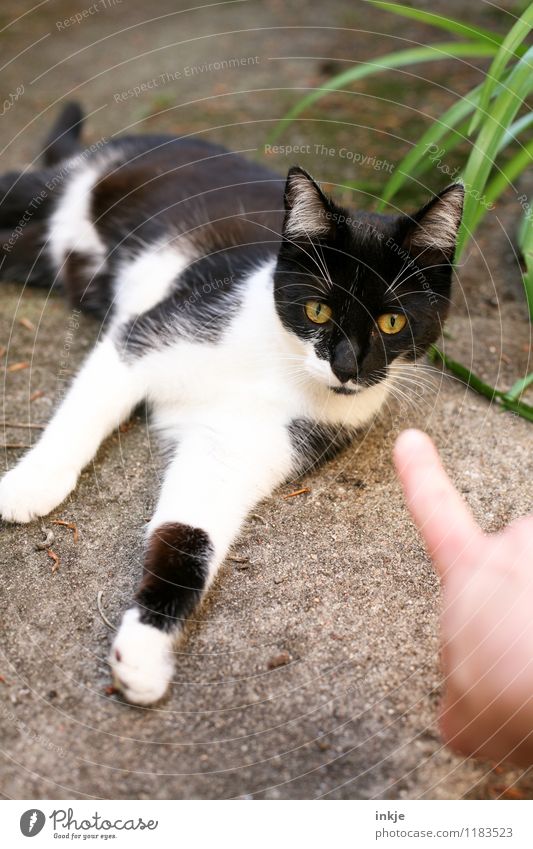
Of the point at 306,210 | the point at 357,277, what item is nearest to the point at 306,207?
the point at 306,210

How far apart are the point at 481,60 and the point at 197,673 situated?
3.35 metres

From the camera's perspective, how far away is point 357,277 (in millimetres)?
1506

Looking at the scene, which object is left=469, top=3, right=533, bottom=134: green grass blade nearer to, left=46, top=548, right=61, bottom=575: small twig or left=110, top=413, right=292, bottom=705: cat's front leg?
left=110, top=413, right=292, bottom=705: cat's front leg

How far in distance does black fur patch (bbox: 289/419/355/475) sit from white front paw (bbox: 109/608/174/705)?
0.53 meters

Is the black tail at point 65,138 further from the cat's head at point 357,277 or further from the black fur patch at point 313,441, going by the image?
the black fur patch at point 313,441

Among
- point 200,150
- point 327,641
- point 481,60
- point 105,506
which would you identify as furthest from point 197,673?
point 481,60

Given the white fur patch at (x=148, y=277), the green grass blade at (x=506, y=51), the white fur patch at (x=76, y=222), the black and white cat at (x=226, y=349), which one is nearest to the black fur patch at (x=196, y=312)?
the black and white cat at (x=226, y=349)

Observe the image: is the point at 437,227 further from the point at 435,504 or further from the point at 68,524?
the point at 68,524

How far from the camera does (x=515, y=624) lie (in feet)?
3.86

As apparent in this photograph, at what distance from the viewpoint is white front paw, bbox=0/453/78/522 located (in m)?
1.56

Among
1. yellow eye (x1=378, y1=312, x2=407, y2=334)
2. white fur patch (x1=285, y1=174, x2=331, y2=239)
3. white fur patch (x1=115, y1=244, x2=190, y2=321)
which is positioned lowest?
white fur patch (x1=115, y1=244, x2=190, y2=321)

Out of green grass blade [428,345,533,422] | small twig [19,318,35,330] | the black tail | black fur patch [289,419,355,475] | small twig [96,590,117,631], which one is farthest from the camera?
the black tail

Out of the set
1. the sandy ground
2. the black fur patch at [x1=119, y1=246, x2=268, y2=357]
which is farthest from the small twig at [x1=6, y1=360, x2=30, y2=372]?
the black fur patch at [x1=119, y1=246, x2=268, y2=357]

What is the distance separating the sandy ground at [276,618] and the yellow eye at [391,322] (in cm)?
36
